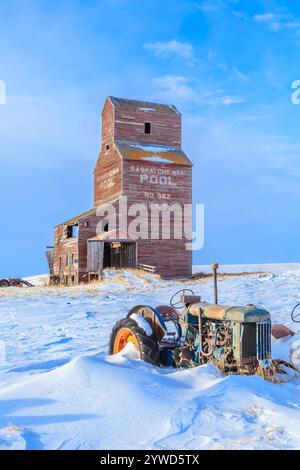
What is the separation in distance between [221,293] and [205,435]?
14.6 m

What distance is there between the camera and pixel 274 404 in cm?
574

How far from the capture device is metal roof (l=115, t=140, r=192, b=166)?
32375 millimetres

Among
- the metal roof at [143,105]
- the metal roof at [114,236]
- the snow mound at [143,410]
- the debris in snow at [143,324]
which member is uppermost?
the metal roof at [143,105]

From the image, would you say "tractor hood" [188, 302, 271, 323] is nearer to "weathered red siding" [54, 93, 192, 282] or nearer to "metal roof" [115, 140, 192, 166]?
"weathered red siding" [54, 93, 192, 282]

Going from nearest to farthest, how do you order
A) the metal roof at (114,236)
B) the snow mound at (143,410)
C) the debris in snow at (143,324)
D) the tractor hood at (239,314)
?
the snow mound at (143,410) → the tractor hood at (239,314) → the debris in snow at (143,324) → the metal roof at (114,236)

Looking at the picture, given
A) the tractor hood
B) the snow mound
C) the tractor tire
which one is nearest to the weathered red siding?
the tractor tire

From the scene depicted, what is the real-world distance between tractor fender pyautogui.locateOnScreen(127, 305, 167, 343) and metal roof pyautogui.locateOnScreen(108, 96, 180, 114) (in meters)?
27.1

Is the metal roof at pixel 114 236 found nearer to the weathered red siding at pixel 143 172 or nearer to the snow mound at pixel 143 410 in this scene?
the weathered red siding at pixel 143 172

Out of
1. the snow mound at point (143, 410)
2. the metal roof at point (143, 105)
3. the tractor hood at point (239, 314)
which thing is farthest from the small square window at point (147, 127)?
the snow mound at point (143, 410)

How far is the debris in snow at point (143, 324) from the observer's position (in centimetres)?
783

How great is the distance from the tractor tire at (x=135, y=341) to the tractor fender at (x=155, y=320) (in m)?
0.23

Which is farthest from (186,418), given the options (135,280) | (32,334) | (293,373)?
(135,280)

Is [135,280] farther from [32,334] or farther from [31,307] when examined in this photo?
[32,334]

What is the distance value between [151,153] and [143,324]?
2613cm
